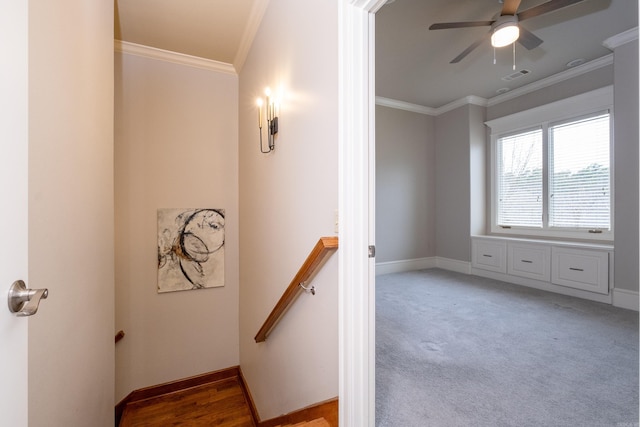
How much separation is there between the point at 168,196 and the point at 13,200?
2.42 m

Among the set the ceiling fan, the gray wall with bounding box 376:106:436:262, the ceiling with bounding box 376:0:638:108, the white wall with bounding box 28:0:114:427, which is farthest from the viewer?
the gray wall with bounding box 376:106:436:262

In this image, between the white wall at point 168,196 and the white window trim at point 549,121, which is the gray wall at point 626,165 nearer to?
the white window trim at point 549,121

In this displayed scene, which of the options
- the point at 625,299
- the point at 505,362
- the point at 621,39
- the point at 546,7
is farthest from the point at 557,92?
the point at 505,362

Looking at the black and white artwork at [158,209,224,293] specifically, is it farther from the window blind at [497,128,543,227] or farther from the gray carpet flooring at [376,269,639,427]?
the window blind at [497,128,543,227]

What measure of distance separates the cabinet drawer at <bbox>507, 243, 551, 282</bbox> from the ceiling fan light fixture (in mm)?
2689

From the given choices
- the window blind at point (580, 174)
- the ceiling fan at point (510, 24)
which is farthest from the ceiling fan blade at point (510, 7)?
the window blind at point (580, 174)

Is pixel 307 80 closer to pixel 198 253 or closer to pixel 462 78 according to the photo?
pixel 198 253

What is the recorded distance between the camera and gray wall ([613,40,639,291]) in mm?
2906

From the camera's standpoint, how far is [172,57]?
118 inches

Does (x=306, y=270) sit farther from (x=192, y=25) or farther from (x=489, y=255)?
(x=489, y=255)

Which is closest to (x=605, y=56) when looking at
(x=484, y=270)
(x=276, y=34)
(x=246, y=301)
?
(x=484, y=270)

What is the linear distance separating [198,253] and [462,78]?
4.23 metres

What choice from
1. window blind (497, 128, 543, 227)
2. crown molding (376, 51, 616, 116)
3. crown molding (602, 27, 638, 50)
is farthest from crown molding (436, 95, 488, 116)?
crown molding (602, 27, 638, 50)

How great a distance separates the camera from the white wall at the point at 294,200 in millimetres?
1348
